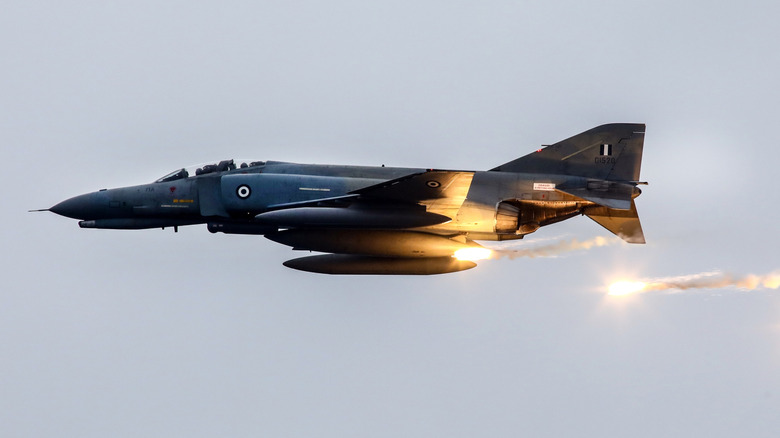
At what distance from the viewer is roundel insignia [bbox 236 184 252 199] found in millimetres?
34562

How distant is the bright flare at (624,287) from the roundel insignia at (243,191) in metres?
9.94

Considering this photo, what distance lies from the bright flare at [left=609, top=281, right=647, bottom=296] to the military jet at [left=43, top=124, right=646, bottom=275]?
6.18 ft

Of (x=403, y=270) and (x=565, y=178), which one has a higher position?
(x=565, y=178)

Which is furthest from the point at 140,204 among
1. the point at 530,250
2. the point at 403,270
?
the point at 530,250

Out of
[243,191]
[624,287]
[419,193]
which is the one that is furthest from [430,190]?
[624,287]

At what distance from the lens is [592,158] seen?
35.6m

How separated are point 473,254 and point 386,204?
309cm

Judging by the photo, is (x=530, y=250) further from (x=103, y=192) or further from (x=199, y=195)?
(x=103, y=192)

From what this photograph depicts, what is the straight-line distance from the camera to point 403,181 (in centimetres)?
3319

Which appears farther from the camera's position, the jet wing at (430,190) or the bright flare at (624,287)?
the bright flare at (624,287)

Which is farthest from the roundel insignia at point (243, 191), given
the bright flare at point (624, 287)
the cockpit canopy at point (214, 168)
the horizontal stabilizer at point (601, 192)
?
the bright flare at point (624, 287)

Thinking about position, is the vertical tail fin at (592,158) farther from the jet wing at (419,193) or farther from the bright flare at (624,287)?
the bright flare at (624,287)

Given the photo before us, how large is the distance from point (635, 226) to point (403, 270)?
19.4ft

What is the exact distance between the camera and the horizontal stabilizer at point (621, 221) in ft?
117
